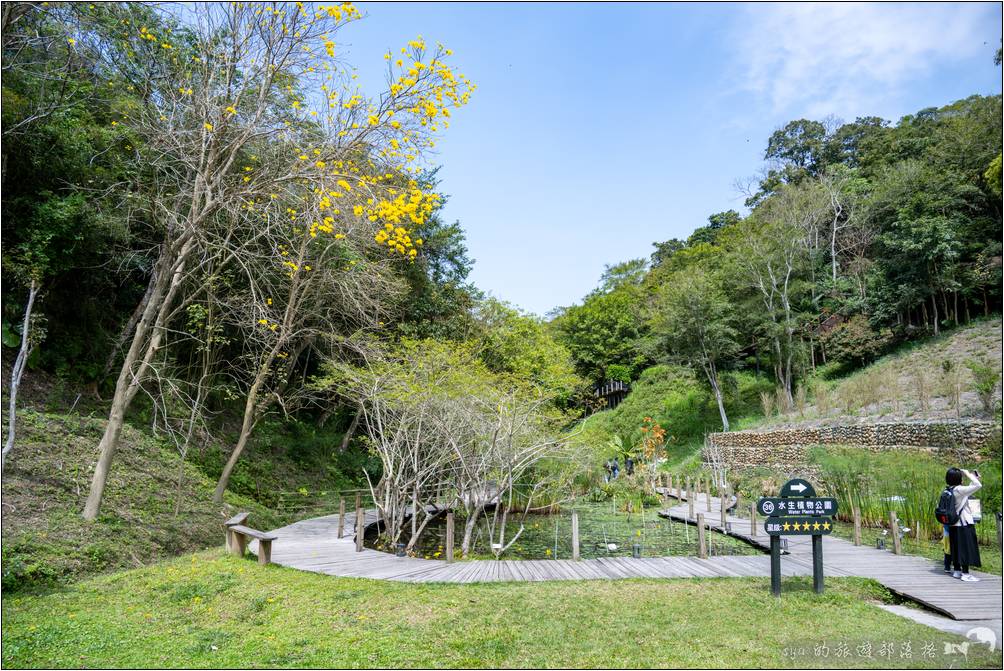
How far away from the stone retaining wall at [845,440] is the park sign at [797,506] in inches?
352

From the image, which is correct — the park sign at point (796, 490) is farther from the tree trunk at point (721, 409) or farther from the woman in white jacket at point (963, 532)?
the tree trunk at point (721, 409)

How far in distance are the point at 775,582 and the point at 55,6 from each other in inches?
468

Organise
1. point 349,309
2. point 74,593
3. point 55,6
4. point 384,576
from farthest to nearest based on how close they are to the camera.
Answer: point 349,309 < point 55,6 < point 384,576 < point 74,593

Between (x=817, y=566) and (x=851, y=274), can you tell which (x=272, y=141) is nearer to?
(x=817, y=566)

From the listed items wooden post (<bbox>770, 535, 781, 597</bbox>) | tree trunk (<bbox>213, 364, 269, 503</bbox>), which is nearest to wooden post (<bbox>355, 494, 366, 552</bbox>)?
tree trunk (<bbox>213, 364, 269, 503</bbox>)

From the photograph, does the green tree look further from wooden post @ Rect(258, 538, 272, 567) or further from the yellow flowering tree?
wooden post @ Rect(258, 538, 272, 567)

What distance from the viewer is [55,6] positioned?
841 centimetres

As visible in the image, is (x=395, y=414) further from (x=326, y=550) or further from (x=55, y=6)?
(x=55, y=6)

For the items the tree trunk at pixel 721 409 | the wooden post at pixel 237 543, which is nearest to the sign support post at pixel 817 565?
the wooden post at pixel 237 543

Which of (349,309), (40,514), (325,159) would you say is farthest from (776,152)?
(40,514)

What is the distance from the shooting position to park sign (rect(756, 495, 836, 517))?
18.9 ft

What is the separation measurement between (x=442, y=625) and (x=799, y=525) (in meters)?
3.60

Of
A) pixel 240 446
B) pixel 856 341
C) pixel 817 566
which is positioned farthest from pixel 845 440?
pixel 240 446

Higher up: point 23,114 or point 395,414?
point 23,114
